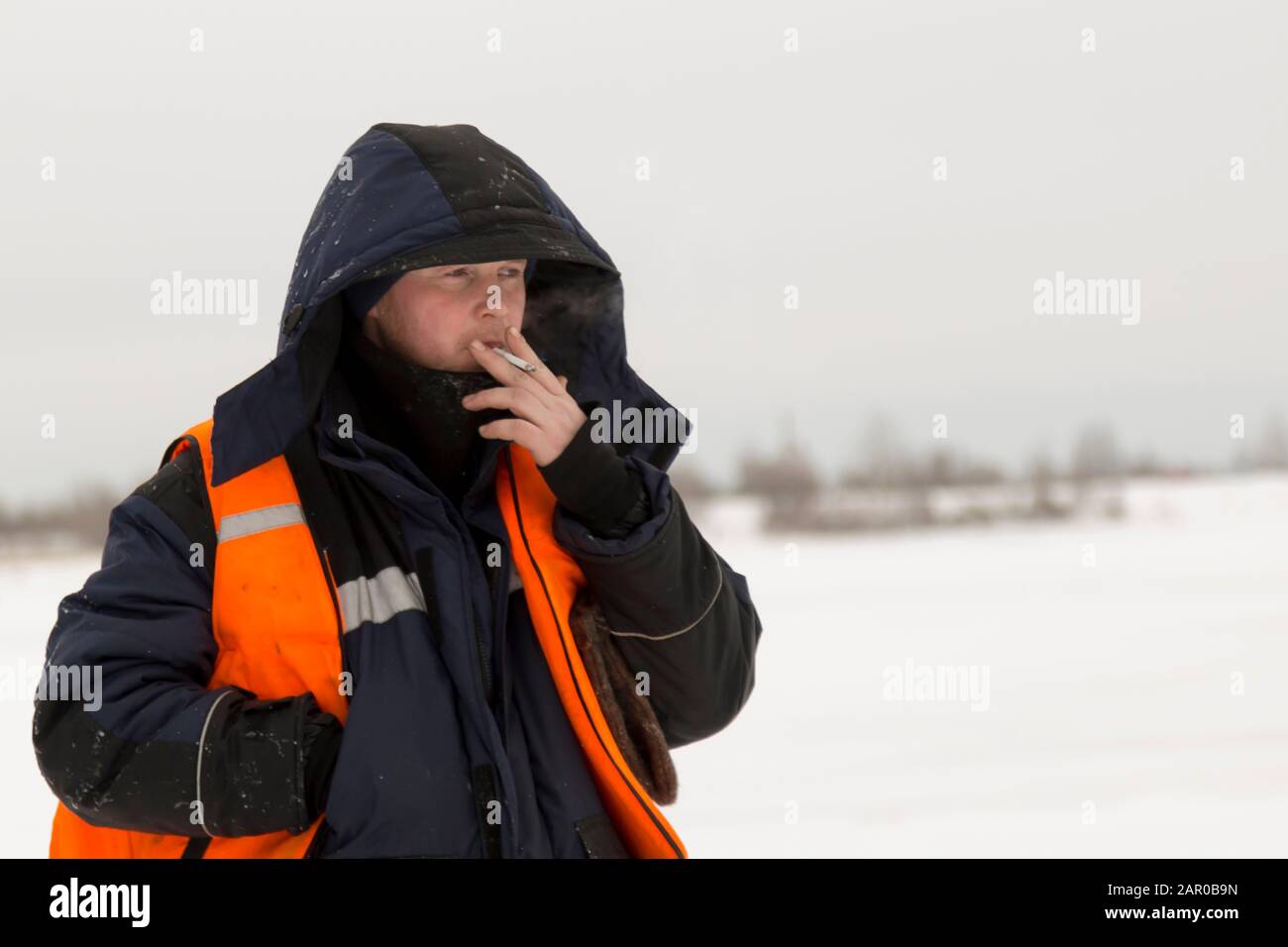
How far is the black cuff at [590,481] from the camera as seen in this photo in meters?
1.69

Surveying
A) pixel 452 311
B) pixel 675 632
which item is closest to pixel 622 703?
pixel 675 632

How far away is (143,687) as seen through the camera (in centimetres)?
157

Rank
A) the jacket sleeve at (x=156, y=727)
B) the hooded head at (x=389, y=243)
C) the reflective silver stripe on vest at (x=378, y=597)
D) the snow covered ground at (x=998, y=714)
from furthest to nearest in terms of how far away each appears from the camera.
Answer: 1. the snow covered ground at (x=998, y=714)
2. the hooded head at (x=389, y=243)
3. the reflective silver stripe on vest at (x=378, y=597)
4. the jacket sleeve at (x=156, y=727)

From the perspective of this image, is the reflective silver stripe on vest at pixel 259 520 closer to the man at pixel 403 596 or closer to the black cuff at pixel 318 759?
the man at pixel 403 596

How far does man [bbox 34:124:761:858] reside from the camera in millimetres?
1575

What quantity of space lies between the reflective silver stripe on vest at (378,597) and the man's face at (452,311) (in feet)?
1.04

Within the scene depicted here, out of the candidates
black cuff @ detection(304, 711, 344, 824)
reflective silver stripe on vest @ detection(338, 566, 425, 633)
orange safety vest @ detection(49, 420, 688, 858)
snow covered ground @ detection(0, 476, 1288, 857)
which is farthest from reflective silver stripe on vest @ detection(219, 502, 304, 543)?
snow covered ground @ detection(0, 476, 1288, 857)

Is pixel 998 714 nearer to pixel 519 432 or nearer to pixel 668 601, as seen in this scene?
pixel 668 601

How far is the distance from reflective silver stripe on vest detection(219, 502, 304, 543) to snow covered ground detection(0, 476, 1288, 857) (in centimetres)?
230

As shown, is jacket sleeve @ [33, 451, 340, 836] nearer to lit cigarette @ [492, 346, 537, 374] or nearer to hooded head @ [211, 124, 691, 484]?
hooded head @ [211, 124, 691, 484]

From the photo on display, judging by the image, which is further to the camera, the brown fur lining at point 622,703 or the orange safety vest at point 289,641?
the brown fur lining at point 622,703

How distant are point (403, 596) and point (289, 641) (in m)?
0.15

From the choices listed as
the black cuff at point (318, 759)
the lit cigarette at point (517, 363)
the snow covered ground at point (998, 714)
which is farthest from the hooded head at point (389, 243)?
the snow covered ground at point (998, 714)
